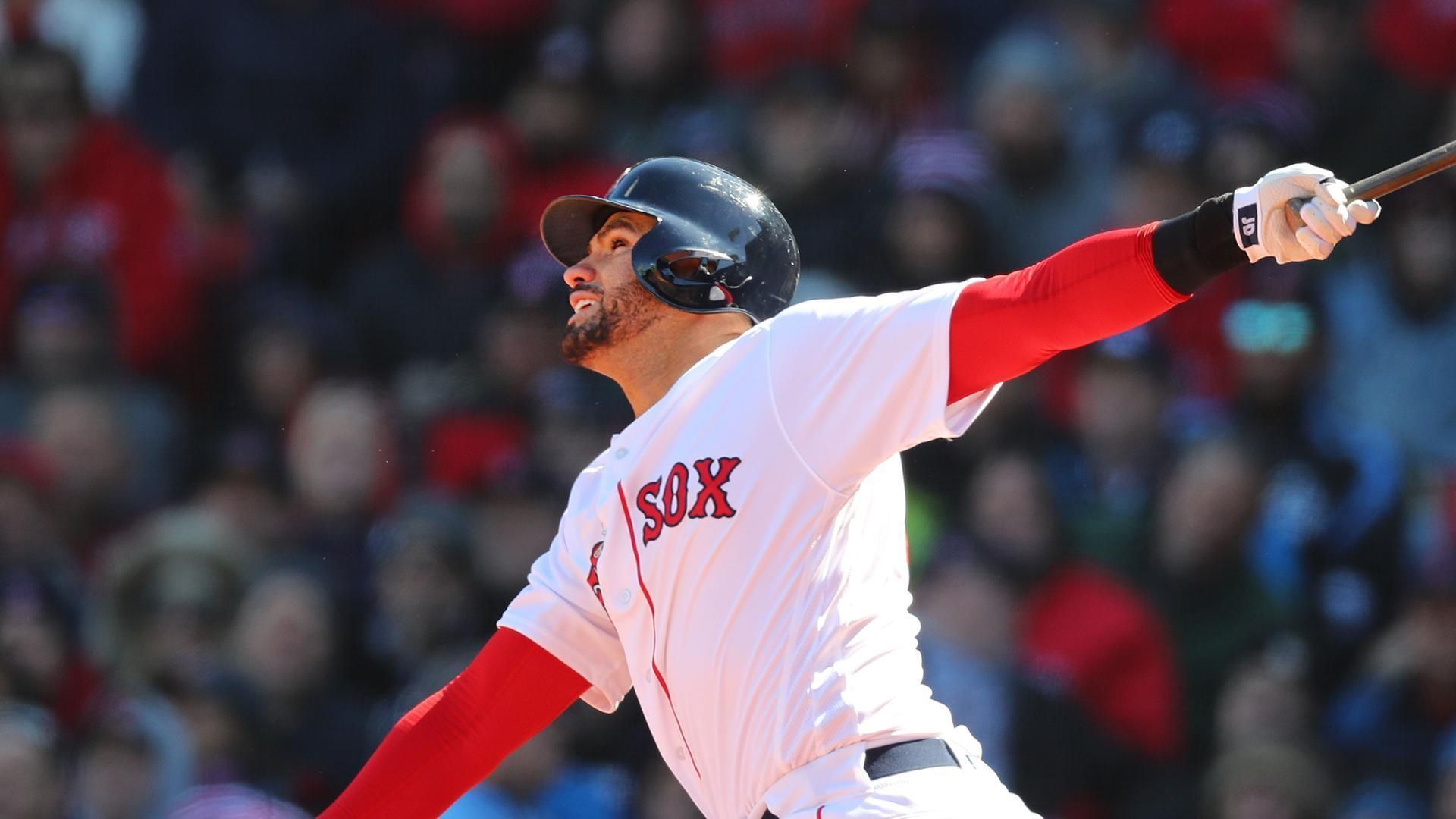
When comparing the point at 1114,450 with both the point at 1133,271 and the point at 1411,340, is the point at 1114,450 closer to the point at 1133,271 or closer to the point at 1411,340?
the point at 1411,340

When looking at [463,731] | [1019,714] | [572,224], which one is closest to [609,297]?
[572,224]

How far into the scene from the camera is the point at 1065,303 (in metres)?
2.51

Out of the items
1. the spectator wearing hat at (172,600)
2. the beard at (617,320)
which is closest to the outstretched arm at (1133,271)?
the beard at (617,320)

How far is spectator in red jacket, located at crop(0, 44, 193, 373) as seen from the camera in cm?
670

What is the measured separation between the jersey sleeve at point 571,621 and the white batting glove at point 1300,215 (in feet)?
4.17

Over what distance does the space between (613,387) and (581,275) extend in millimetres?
2669

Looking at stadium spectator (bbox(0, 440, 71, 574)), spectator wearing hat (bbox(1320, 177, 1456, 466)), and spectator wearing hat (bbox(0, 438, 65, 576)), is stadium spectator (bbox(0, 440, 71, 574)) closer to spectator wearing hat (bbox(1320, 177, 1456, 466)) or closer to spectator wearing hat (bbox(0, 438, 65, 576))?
spectator wearing hat (bbox(0, 438, 65, 576))

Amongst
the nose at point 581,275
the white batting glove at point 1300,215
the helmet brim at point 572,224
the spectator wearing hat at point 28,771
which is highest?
the white batting glove at point 1300,215

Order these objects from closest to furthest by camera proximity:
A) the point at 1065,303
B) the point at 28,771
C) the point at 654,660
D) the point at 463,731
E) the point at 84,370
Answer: the point at 1065,303, the point at 654,660, the point at 463,731, the point at 28,771, the point at 84,370

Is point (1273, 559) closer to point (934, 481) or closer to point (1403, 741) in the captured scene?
point (1403, 741)

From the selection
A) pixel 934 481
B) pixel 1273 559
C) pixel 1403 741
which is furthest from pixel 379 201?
pixel 1403 741

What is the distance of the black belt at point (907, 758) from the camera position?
2.68 m

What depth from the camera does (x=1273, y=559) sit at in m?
5.01

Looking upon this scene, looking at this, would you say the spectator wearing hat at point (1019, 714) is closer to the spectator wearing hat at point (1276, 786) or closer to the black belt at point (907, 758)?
the spectator wearing hat at point (1276, 786)
